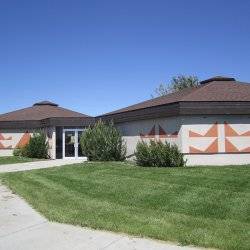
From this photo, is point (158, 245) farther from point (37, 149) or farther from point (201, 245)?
point (37, 149)

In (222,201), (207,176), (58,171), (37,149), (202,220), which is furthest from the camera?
(37,149)

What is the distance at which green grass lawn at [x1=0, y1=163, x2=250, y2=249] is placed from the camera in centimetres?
877

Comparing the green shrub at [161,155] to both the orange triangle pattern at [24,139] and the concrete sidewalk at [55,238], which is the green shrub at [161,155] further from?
the orange triangle pattern at [24,139]

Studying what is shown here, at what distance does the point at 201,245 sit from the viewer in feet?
25.7

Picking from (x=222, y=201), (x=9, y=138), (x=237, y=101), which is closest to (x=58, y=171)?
(x=237, y=101)

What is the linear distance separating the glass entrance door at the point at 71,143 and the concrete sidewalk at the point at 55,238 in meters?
21.7

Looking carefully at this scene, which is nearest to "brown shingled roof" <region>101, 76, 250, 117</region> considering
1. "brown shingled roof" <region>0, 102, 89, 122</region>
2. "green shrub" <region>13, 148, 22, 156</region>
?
"green shrub" <region>13, 148, 22, 156</region>

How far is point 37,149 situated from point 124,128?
25.5 feet

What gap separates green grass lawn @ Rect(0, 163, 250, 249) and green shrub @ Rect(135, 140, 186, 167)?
255 centimetres

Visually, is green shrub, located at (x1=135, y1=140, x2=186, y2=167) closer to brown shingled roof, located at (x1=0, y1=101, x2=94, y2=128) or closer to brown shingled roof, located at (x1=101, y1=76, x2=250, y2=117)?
brown shingled roof, located at (x1=101, y1=76, x2=250, y2=117)

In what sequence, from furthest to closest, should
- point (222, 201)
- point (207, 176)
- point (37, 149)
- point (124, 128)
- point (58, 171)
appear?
point (37, 149) → point (124, 128) → point (58, 171) → point (207, 176) → point (222, 201)

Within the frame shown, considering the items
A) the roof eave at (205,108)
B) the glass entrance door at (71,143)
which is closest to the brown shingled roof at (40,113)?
the glass entrance door at (71,143)

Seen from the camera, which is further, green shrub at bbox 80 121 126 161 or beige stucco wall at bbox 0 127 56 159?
beige stucco wall at bbox 0 127 56 159

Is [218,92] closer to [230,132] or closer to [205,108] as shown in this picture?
[205,108]
